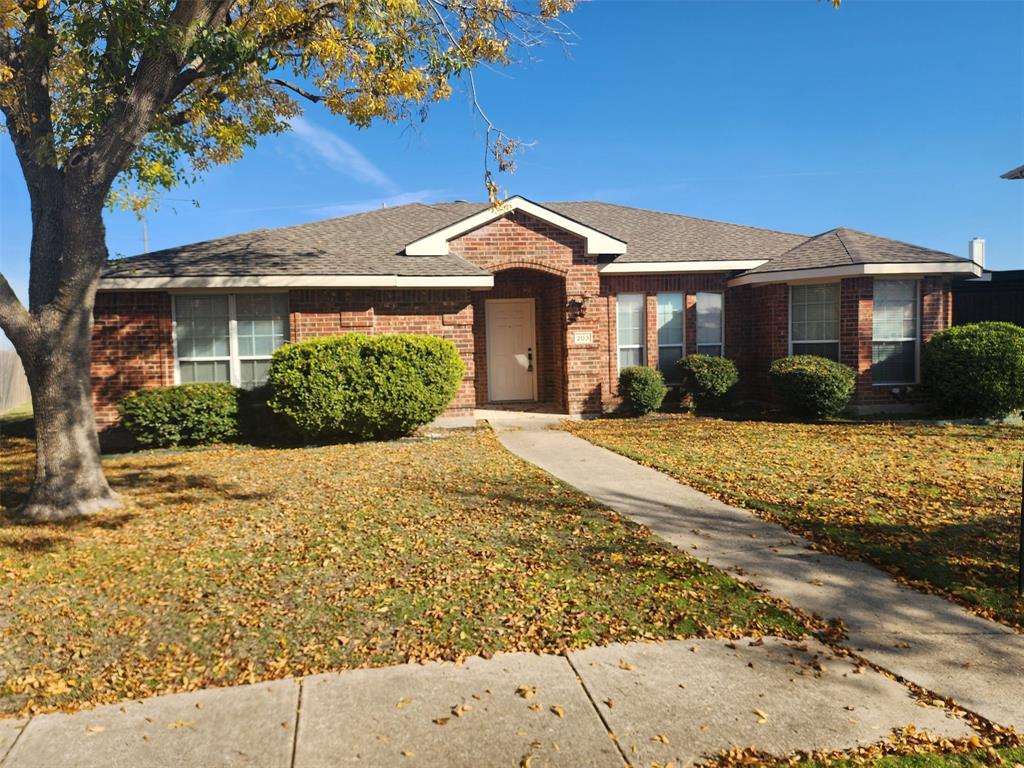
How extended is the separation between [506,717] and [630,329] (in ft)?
41.2

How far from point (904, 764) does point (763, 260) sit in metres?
13.6

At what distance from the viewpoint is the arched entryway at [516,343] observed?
15820mm

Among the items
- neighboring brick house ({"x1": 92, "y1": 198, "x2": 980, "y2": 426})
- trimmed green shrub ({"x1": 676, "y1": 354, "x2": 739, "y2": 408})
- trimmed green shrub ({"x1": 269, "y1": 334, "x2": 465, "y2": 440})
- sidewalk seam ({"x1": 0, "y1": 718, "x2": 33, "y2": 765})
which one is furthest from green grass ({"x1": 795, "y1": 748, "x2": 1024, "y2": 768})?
trimmed green shrub ({"x1": 676, "y1": 354, "x2": 739, "y2": 408})

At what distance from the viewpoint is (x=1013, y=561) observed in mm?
5312

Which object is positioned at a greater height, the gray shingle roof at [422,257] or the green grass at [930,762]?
the gray shingle roof at [422,257]

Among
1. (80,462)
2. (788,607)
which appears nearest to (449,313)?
(80,462)

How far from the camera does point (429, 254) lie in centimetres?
1389

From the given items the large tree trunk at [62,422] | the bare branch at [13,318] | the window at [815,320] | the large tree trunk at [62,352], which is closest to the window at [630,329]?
the window at [815,320]

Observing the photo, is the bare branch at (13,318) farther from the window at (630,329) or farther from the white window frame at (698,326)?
the white window frame at (698,326)

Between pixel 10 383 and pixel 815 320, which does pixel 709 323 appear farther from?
pixel 10 383

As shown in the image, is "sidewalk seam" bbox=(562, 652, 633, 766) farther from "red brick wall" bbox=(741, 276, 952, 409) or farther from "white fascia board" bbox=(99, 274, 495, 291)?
"red brick wall" bbox=(741, 276, 952, 409)

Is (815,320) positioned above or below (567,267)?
below

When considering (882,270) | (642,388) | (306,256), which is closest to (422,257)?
(306,256)

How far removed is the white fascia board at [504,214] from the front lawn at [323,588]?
274 inches
